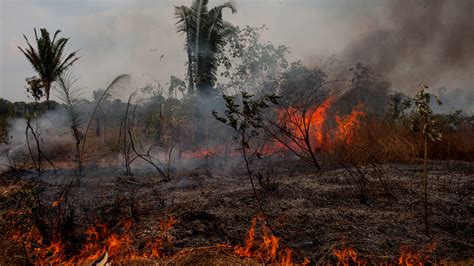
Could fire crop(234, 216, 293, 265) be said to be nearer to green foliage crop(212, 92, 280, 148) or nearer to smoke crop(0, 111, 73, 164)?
green foliage crop(212, 92, 280, 148)

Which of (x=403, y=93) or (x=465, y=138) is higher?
(x=403, y=93)

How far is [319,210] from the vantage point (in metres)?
4.48

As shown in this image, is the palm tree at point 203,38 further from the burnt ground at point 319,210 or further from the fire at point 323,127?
the burnt ground at point 319,210

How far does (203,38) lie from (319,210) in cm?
1058

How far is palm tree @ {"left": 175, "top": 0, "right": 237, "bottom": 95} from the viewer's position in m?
13.5

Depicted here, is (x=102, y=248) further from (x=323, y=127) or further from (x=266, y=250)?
(x=323, y=127)

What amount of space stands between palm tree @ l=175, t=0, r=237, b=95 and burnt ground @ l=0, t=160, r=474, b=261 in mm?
7080

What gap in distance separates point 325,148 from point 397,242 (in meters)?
6.37

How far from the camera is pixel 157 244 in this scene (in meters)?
3.54

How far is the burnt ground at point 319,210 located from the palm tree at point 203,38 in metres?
7.08

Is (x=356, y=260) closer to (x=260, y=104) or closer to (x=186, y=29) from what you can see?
(x=260, y=104)

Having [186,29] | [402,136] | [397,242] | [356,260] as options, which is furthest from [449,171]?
[186,29]

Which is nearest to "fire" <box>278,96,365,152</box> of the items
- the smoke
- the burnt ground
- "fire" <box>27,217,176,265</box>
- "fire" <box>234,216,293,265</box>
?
the burnt ground

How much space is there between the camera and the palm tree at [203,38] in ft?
44.2
